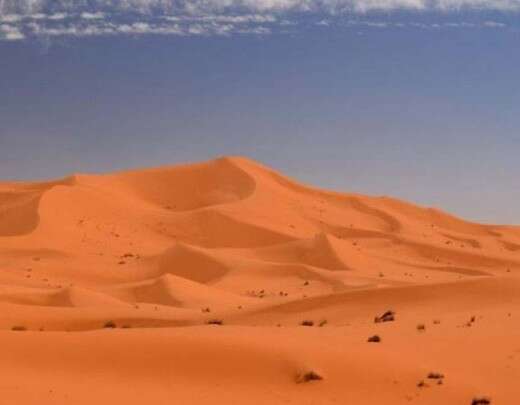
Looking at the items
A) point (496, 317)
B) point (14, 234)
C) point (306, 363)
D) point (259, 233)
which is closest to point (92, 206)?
point (14, 234)

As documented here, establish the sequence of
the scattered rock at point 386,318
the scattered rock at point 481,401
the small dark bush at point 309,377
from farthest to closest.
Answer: the scattered rock at point 386,318
the small dark bush at point 309,377
the scattered rock at point 481,401

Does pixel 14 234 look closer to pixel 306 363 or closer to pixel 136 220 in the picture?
pixel 136 220

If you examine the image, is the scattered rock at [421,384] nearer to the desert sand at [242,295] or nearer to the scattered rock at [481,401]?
the desert sand at [242,295]

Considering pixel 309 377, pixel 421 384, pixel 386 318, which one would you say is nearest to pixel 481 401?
pixel 421 384

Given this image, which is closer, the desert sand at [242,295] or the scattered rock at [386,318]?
the desert sand at [242,295]

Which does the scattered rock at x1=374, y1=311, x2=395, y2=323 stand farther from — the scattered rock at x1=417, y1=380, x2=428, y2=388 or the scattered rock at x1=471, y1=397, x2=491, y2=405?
the scattered rock at x1=471, y1=397, x2=491, y2=405

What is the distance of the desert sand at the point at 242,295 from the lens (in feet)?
40.1

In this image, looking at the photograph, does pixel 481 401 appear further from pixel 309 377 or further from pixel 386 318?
pixel 386 318

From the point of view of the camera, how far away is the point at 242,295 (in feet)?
107

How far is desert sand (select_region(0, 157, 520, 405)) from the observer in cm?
1221

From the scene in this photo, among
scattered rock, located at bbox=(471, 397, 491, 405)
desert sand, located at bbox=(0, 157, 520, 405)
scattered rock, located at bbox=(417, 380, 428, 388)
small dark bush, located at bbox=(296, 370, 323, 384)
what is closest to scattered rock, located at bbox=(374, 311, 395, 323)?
desert sand, located at bbox=(0, 157, 520, 405)

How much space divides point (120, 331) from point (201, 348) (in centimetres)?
174

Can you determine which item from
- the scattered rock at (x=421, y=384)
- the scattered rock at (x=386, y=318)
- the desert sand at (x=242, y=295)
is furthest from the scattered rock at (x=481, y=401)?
the scattered rock at (x=386, y=318)

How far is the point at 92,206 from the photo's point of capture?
175 ft
